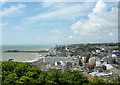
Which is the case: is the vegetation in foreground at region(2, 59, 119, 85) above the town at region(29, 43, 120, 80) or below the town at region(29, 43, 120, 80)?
above

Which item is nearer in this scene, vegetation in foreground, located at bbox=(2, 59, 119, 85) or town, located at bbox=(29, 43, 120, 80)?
vegetation in foreground, located at bbox=(2, 59, 119, 85)

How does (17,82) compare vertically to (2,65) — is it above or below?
below

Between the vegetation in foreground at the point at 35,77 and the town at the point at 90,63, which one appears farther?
the town at the point at 90,63

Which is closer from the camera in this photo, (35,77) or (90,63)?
(35,77)

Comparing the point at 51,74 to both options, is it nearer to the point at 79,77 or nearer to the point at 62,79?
the point at 62,79

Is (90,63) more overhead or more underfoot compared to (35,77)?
more underfoot

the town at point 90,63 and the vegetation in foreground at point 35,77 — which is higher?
the vegetation in foreground at point 35,77

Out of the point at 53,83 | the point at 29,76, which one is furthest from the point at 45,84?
the point at 29,76

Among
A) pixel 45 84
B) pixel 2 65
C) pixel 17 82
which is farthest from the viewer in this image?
pixel 2 65
